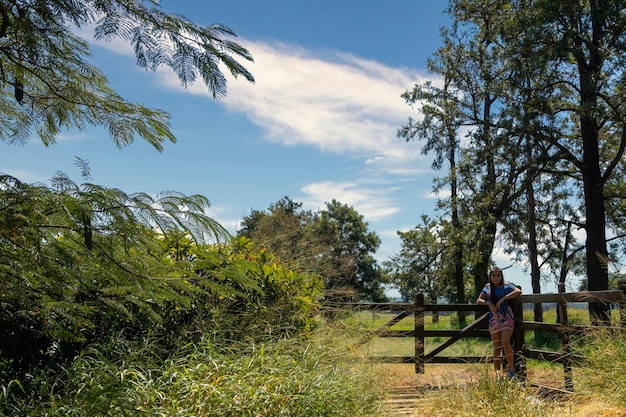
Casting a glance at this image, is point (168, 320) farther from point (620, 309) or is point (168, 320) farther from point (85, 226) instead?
point (620, 309)

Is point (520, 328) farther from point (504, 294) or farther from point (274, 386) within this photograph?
point (274, 386)

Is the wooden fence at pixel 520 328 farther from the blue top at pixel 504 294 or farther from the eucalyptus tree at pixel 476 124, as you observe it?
the eucalyptus tree at pixel 476 124

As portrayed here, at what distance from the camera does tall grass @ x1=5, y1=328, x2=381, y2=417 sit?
3971 millimetres

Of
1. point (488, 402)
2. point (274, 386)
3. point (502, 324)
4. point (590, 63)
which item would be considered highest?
point (590, 63)

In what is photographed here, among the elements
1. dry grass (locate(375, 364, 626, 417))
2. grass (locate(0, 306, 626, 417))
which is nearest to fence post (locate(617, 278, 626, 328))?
grass (locate(0, 306, 626, 417))

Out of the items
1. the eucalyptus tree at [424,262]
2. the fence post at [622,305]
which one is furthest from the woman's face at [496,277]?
the eucalyptus tree at [424,262]

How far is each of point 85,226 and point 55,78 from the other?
1350 mm

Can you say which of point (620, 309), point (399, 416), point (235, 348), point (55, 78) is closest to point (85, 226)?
point (55, 78)

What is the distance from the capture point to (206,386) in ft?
13.6

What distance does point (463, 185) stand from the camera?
2131 cm

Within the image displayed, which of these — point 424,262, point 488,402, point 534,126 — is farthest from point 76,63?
point 424,262

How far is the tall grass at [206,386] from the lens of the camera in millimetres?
3971

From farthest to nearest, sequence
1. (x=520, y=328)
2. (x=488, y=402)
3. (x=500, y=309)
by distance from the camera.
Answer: (x=520, y=328) < (x=500, y=309) < (x=488, y=402)

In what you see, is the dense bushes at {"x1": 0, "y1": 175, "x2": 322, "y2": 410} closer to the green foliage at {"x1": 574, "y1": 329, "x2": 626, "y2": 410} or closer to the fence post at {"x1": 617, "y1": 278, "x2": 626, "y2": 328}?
the green foliage at {"x1": 574, "y1": 329, "x2": 626, "y2": 410}
